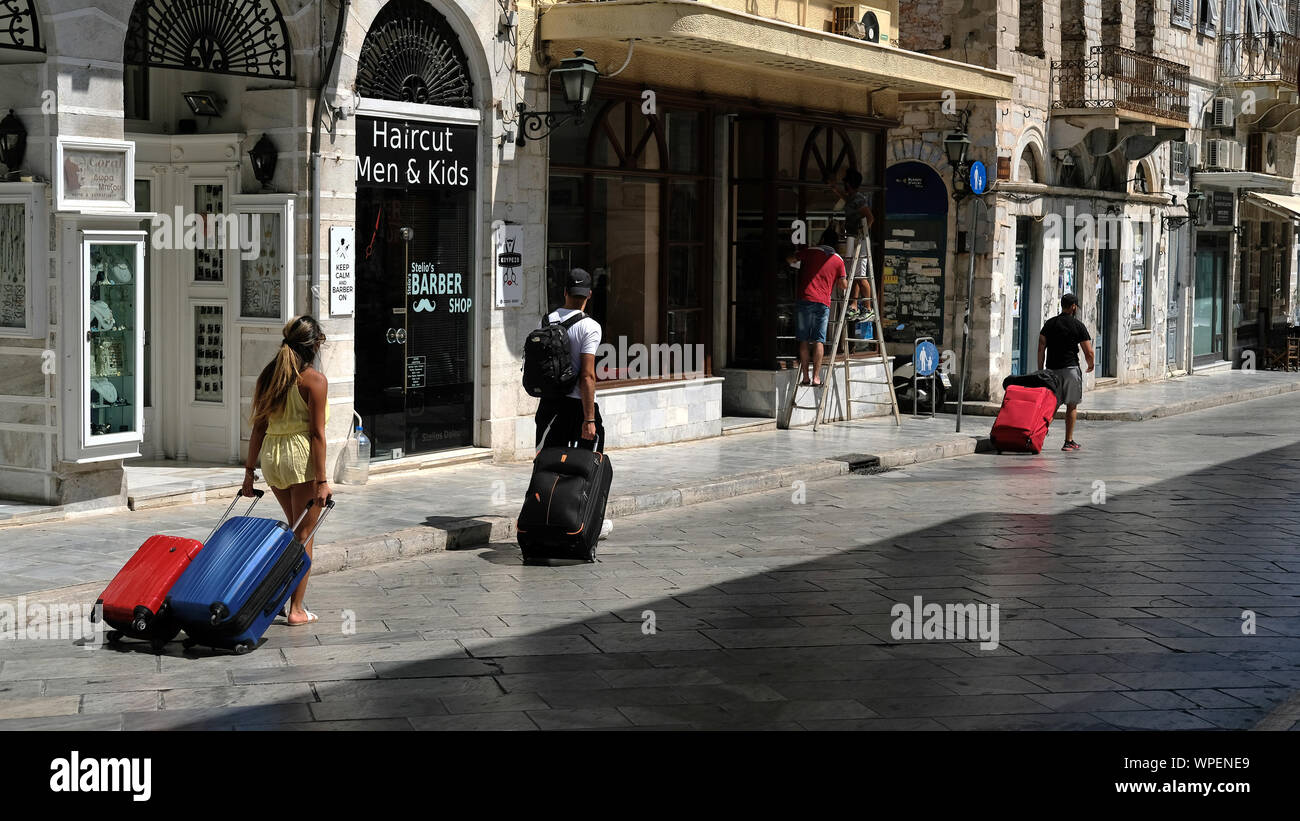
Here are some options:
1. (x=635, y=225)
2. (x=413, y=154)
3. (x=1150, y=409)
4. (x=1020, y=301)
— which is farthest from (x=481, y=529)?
(x=1020, y=301)

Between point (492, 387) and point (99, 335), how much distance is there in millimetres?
4293

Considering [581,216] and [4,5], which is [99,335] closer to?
[4,5]

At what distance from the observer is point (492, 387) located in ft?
49.5

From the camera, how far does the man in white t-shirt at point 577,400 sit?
36.1 ft

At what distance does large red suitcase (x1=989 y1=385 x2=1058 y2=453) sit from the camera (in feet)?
59.2

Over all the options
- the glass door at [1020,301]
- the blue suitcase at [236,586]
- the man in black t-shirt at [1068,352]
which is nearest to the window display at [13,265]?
the blue suitcase at [236,586]

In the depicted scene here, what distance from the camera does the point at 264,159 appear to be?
13.0m

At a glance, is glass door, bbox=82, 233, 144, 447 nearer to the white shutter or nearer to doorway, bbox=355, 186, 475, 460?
doorway, bbox=355, 186, 475, 460

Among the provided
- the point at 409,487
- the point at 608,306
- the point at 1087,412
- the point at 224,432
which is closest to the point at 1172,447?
the point at 1087,412

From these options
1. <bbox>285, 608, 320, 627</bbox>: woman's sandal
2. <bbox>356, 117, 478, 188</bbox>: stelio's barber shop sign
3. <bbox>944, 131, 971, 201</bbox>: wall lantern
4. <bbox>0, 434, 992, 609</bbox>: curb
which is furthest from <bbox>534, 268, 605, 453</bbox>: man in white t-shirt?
<bbox>944, 131, 971, 201</bbox>: wall lantern

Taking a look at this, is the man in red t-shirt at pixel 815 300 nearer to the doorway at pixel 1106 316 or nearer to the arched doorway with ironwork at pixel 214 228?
the arched doorway with ironwork at pixel 214 228

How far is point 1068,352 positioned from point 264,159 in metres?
9.73

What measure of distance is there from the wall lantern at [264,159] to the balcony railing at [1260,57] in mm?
24330

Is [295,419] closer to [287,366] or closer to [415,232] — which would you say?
[287,366]
